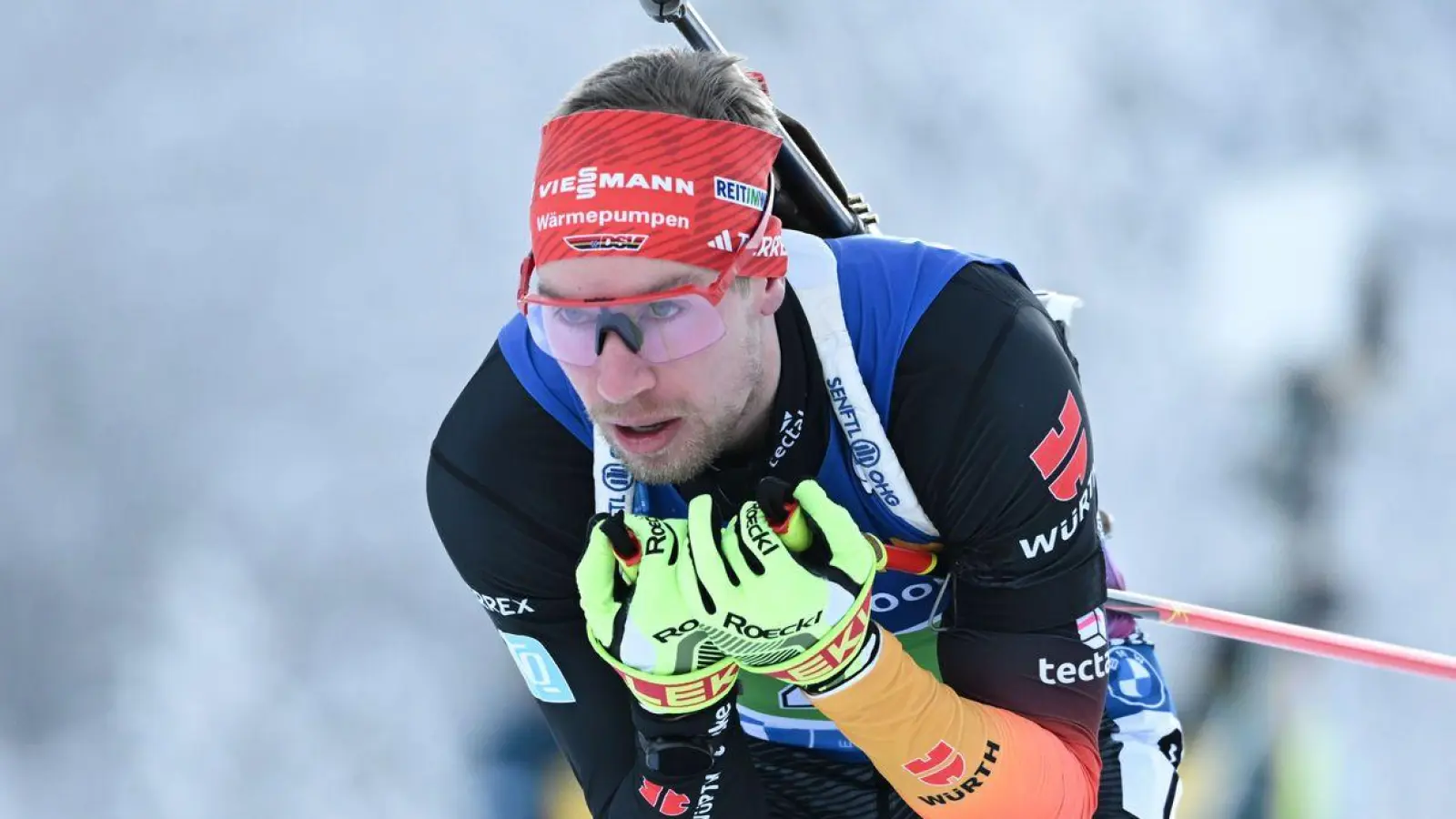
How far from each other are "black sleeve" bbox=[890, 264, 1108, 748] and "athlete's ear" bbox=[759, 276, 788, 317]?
0.82 ft

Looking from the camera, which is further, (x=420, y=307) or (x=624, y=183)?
(x=420, y=307)

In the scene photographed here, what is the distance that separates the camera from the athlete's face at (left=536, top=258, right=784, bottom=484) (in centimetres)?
227

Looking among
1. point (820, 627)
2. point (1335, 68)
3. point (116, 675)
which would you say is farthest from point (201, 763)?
point (1335, 68)

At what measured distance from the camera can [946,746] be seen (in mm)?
2525

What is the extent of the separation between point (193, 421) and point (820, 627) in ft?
10.3

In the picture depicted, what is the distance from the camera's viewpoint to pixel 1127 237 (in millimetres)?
5980

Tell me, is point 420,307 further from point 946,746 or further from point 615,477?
point 946,746

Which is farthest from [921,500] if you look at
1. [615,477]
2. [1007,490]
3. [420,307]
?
[420,307]

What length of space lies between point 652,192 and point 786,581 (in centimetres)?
66

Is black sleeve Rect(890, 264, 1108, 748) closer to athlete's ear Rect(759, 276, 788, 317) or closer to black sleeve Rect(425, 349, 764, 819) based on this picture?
athlete's ear Rect(759, 276, 788, 317)

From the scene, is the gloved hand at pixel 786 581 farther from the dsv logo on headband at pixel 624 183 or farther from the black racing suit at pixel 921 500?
the dsv logo on headband at pixel 624 183

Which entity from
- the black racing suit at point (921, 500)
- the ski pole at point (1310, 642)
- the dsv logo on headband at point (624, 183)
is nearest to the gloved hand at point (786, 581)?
the black racing suit at point (921, 500)

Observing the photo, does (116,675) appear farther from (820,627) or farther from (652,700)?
(820,627)

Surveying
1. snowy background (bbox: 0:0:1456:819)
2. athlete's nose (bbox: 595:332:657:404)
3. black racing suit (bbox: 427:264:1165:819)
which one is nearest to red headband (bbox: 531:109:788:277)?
athlete's nose (bbox: 595:332:657:404)
